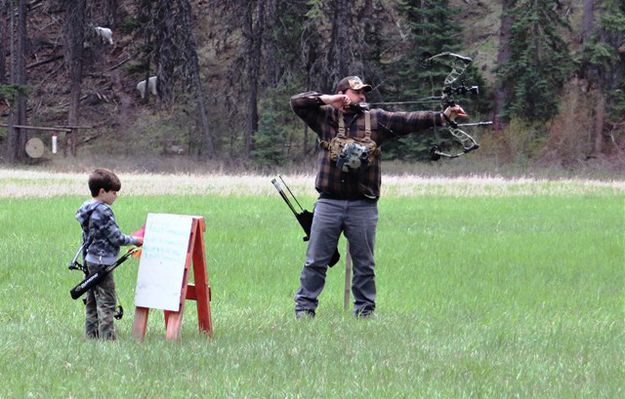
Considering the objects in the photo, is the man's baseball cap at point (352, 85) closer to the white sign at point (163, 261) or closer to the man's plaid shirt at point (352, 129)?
the man's plaid shirt at point (352, 129)

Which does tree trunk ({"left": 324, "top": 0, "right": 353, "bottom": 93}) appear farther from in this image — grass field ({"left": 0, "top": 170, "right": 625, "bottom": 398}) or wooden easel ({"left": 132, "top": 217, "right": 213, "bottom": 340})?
wooden easel ({"left": 132, "top": 217, "right": 213, "bottom": 340})

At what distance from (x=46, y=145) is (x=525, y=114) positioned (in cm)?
2368

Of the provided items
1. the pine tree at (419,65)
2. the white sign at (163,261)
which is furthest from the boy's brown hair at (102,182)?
the pine tree at (419,65)

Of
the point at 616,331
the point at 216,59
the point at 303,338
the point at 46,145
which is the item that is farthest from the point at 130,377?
the point at 216,59

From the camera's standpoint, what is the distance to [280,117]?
47.6 m

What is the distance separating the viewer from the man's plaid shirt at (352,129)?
29.1 feet

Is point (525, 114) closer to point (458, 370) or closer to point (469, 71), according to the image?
point (469, 71)

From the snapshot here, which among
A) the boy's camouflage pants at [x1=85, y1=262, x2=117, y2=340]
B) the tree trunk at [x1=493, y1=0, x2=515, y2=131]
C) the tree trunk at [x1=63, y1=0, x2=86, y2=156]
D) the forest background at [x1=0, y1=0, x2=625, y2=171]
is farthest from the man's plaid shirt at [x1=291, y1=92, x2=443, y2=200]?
the tree trunk at [x1=63, y1=0, x2=86, y2=156]

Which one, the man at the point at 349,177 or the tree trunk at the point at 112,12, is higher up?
the tree trunk at the point at 112,12

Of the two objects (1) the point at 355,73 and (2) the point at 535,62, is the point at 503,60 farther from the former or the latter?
(1) the point at 355,73

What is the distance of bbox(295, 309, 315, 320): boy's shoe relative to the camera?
8883 mm

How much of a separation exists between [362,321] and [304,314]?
0.53 meters

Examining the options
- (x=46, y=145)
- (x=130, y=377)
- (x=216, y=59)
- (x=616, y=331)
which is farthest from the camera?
(x=216, y=59)

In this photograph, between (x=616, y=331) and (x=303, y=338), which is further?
(x=616, y=331)
